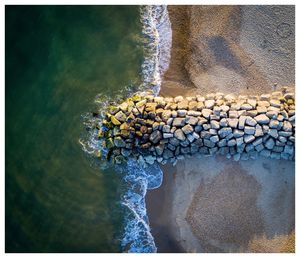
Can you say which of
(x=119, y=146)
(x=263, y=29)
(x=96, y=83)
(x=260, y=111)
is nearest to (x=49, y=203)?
(x=119, y=146)

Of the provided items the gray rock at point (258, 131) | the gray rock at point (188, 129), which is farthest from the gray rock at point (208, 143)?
the gray rock at point (258, 131)

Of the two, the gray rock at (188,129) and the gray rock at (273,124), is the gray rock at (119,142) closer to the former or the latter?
the gray rock at (188,129)

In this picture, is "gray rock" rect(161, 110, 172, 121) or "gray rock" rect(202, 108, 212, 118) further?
"gray rock" rect(161, 110, 172, 121)

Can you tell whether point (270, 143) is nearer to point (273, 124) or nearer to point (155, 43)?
point (273, 124)

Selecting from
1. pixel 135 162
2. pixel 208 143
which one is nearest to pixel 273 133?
pixel 208 143

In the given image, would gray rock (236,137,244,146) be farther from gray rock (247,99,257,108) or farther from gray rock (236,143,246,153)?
gray rock (247,99,257,108)

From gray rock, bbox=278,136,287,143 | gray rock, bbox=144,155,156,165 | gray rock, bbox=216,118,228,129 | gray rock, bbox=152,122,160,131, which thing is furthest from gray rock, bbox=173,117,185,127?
gray rock, bbox=278,136,287,143
